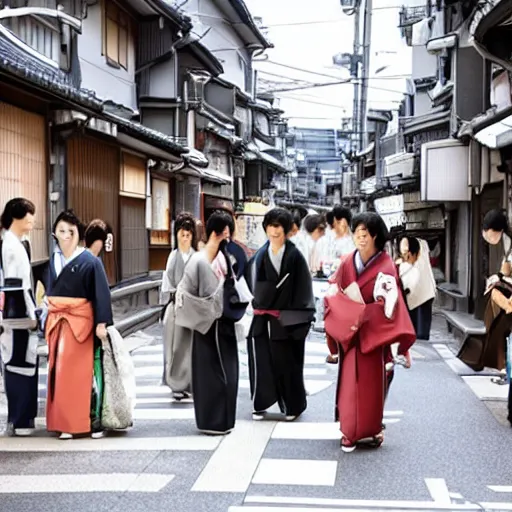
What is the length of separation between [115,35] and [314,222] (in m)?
9.41

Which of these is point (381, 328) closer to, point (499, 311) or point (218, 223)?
point (218, 223)

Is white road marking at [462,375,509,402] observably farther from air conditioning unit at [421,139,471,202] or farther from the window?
the window

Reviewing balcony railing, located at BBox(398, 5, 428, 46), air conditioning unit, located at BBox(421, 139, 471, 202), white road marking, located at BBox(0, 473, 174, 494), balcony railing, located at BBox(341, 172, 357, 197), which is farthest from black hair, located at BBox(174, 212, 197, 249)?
balcony railing, located at BBox(341, 172, 357, 197)

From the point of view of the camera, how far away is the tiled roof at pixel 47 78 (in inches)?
392

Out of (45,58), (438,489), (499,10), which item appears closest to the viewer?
(438,489)

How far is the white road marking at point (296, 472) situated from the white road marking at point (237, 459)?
0.31ft

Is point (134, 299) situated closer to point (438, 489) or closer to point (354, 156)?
point (438, 489)

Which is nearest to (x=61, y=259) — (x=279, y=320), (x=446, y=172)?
(x=279, y=320)

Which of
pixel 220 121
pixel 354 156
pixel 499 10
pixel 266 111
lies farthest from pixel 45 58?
pixel 354 156

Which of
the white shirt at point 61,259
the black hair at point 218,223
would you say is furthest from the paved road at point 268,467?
the black hair at point 218,223

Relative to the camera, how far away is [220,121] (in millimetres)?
34188

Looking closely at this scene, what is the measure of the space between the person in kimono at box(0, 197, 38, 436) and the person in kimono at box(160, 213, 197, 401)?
75.4 inches

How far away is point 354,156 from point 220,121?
52.7ft

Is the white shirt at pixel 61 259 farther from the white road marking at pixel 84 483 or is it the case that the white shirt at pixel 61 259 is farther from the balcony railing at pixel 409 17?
the balcony railing at pixel 409 17
